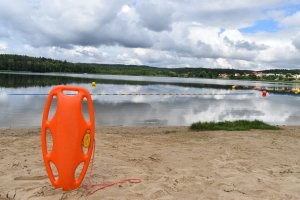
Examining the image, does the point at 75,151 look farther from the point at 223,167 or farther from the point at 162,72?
the point at 162,72

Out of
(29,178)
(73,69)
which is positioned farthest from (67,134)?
(73,69)

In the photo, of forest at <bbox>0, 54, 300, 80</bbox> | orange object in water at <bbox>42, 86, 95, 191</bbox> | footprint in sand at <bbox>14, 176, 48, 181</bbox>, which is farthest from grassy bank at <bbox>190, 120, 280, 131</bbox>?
forest at <bbox>0, 54, 300, 80</bbox>

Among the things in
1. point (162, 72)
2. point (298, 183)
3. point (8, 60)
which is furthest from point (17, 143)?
point (162, 72)

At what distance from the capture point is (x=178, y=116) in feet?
61.0

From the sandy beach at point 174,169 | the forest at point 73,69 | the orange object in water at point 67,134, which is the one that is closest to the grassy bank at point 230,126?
the sandy beach at point 174,169

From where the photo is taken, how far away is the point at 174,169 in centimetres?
611

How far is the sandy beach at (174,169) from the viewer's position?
15.6ft

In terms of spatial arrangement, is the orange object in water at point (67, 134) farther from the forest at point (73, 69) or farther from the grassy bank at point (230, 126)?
the forest at point (73, 69)

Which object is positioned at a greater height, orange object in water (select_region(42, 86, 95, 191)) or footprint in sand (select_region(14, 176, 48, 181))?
orange object in water (select_region(42, 86, 95, 191))

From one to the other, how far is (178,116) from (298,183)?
13.1m

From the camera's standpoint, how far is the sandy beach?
4.76 metres

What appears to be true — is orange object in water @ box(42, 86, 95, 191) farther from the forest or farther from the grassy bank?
the forest

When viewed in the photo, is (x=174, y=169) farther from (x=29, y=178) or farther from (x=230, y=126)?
(x=230, y=126)

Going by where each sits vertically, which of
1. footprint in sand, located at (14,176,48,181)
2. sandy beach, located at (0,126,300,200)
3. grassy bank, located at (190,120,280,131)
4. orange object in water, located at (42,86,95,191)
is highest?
orange object in water, located at (42,86,95,191)
